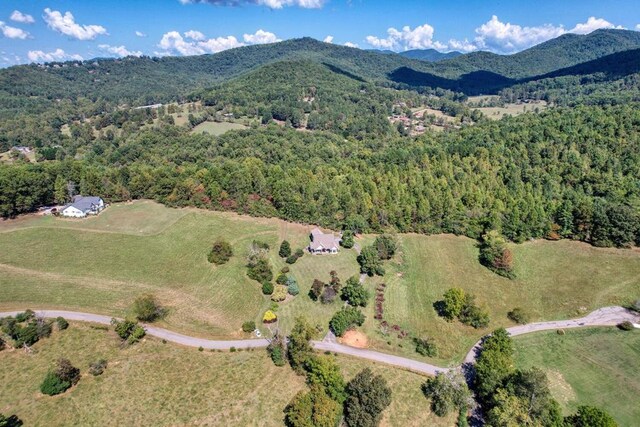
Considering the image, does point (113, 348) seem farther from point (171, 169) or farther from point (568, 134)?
point (568, 134)

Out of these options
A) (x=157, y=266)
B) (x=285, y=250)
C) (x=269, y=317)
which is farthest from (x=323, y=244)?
(x=157, y=266)

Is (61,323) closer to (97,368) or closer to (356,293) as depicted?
(97,368)

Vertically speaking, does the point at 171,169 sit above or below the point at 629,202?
above

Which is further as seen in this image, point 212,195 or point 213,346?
point 212,195

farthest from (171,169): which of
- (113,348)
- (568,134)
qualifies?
(568,134)

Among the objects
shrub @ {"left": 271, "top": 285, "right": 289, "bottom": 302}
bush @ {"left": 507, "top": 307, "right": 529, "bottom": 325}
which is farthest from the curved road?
shrub @ {"left": 271, "top": 285, "right": 289, "bottom": 302}

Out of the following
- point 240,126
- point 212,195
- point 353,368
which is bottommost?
point 353,368

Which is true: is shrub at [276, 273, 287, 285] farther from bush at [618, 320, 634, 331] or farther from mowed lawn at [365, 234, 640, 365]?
bush at [618, 320, 634, 331]
